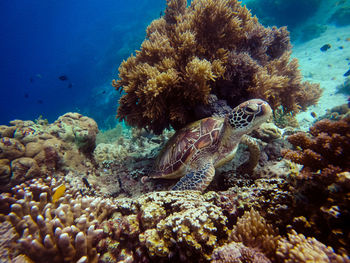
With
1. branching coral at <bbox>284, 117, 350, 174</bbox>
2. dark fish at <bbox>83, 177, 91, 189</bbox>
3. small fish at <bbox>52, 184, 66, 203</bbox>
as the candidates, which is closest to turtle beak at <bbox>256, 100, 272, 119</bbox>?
branching coral at <bbox>284, 117, 350, 174</bbox>

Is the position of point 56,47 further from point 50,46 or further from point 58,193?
point 58,193

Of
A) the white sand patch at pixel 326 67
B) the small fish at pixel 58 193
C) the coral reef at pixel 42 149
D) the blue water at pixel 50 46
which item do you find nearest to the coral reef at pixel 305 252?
the small fish at pixel 58 193

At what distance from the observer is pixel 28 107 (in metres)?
75.3

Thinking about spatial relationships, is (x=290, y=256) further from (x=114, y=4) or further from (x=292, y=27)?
(x=114, y=4)

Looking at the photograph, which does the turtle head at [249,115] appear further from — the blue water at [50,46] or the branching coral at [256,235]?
the blue water at [50,46]

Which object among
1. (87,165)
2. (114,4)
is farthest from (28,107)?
(87,165)

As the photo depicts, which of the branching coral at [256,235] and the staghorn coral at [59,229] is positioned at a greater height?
the staghorn coral at [59,229]

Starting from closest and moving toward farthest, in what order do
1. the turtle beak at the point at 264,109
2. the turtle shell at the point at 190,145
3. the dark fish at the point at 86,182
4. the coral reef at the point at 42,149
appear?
the turtle beak at the point at 264,109
the turtle shell at the point at 190,145
the coral reef at the point at 42,149
the dark fish at the point at 86,182

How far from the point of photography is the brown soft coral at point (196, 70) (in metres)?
3.40

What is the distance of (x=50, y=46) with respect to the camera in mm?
91188

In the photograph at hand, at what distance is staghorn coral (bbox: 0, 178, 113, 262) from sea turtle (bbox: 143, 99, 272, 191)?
1.37 metres

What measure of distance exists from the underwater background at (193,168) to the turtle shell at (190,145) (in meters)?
0.03

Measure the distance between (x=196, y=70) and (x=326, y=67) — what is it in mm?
16297

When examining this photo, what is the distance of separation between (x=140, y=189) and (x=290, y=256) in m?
2.97
